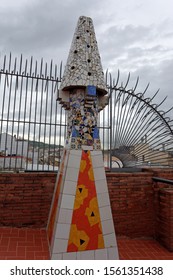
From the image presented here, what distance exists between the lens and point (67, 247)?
2484 millimetres

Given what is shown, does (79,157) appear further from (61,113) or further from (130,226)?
(130,226)

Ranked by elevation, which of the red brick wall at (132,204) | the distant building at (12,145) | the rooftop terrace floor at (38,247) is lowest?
the rooftop terrace floor at (38,247)

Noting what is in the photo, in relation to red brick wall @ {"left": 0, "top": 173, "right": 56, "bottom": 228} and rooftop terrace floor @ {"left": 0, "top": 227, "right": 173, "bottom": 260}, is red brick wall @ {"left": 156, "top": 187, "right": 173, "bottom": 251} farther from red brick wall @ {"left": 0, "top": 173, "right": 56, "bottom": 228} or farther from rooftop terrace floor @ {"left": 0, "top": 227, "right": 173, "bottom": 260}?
red brick wall @ {"left": 0, "top": 173, "right": 56, "bottom": 228}

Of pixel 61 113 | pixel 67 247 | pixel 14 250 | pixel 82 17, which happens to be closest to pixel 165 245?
pixel 67 247

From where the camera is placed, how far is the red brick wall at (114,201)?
11.4ft

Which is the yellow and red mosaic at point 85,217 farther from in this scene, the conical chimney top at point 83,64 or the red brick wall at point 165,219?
the red brick wall at point 165,219

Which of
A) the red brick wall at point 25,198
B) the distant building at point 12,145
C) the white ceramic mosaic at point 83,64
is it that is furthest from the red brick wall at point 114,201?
the white ceramic mosaic at point 83,64

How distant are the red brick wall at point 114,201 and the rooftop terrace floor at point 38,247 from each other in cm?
15

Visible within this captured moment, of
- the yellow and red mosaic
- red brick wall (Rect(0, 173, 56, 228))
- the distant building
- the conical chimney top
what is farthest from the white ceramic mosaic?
red brick wall (Rect(0, 173, 56, 228))

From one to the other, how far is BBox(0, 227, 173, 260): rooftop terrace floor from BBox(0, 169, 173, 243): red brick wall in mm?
150

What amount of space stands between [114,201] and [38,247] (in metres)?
1.62

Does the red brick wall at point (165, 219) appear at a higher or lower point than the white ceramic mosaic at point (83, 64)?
lower

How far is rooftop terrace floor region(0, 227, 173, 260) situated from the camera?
267cm

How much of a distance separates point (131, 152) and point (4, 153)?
3.02 metres
